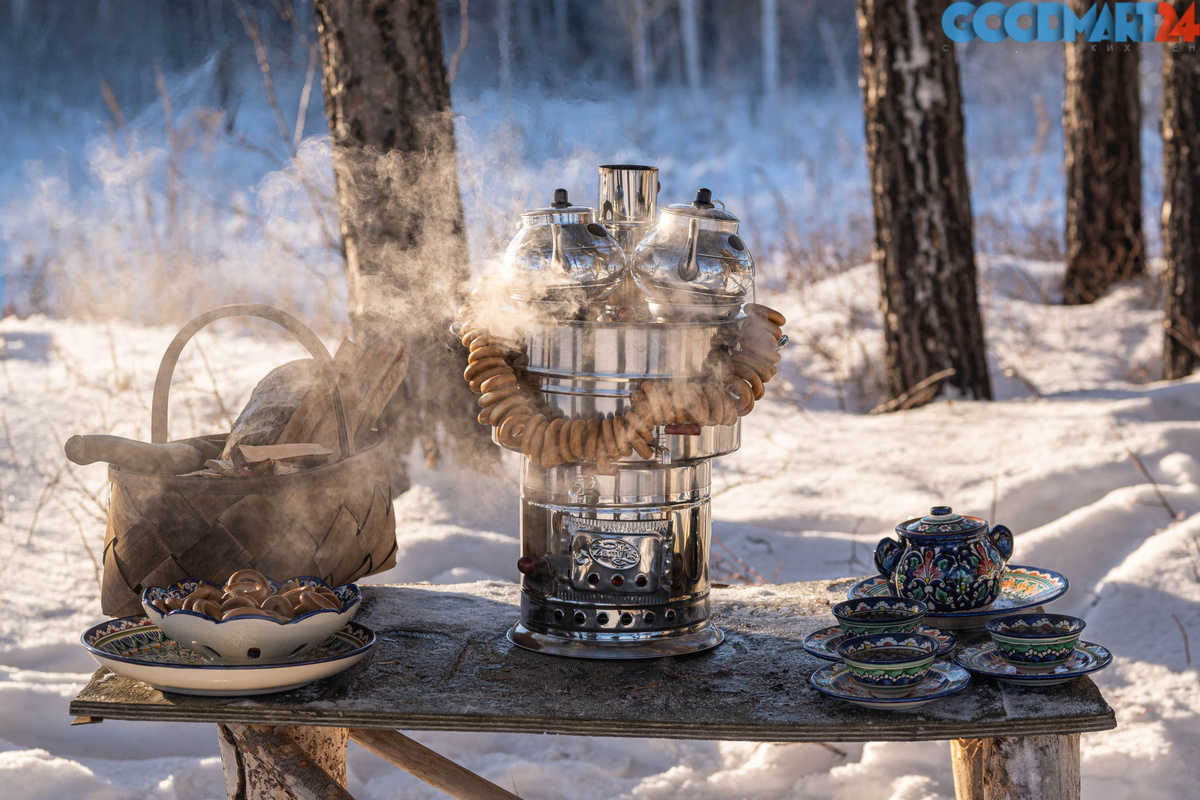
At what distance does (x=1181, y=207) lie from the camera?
561 cm

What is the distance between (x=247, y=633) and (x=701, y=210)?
91cm

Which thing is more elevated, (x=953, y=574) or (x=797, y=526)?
(x=953, y=574)

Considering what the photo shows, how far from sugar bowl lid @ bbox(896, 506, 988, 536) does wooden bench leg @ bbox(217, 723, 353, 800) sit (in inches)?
39.4

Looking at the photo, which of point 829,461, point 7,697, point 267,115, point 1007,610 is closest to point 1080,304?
point 829,461

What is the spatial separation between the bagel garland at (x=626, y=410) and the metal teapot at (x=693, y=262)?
87mm

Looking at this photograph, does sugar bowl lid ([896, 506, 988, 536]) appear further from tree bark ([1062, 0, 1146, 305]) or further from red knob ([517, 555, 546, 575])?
tree bark ([1062, 0, 1146, 305])

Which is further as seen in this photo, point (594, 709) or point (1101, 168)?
point (1101, 168)

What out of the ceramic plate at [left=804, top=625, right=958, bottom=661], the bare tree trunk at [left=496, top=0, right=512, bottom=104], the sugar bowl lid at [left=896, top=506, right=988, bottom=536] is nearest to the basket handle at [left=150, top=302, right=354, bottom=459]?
the ceramic plate at [left=804, top=625, right=958, bottom=661]

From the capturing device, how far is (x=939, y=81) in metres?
4.88


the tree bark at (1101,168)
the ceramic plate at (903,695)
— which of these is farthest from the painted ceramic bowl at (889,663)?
the tree bark at (1101,168)

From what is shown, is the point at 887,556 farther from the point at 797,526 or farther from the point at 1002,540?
the point at 797,526

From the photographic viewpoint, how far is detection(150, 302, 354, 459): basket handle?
6.44 feet

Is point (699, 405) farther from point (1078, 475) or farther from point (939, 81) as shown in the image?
point (939, 81)

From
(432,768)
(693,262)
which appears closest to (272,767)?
(432,768)
